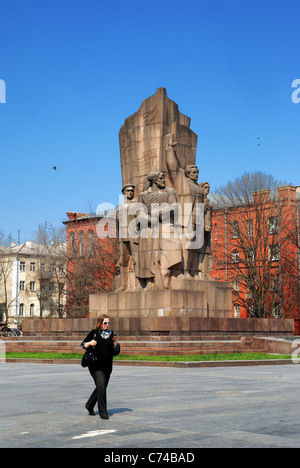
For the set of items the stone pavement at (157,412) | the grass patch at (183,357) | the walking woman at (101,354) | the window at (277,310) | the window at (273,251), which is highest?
the window at (273,251)

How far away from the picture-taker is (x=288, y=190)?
52969mm

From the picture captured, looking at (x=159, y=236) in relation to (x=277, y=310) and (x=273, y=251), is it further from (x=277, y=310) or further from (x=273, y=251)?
(x=277, y=310)

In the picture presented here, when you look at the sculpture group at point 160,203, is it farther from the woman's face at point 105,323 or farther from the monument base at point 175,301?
the woman's face at point 105,323

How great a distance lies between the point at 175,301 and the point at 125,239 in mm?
4199

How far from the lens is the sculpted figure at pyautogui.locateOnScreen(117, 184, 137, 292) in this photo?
27.7m

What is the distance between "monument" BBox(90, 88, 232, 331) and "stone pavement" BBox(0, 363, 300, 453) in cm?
951

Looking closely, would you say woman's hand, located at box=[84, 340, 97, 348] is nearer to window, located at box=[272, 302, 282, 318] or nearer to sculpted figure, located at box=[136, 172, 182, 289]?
sculpted figure, located at box=[136, 172, 182, 289]

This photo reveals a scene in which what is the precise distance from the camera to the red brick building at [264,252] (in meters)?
47.7

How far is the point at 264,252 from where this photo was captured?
47562 millimetres

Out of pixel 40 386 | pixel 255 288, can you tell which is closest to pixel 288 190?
pixel 255 288

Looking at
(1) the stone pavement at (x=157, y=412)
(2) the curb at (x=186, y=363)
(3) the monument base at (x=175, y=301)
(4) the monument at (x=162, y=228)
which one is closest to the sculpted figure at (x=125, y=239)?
(4) the monument at (x=162, y=228)

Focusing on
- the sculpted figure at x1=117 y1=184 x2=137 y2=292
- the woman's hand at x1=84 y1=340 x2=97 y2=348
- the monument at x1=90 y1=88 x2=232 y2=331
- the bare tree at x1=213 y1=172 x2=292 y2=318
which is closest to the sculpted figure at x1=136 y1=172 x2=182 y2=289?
the monument at x1=90 y1=88 x2=232 y2=331

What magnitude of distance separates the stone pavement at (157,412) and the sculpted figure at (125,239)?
38.8 ft

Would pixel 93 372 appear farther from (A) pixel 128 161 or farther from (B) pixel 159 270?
(A) pixel 128 161
